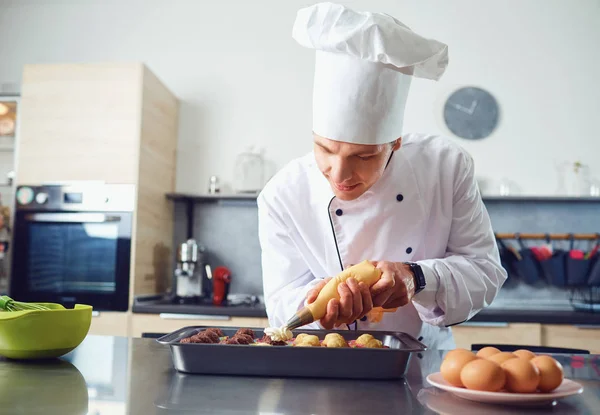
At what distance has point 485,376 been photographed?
2.75ft

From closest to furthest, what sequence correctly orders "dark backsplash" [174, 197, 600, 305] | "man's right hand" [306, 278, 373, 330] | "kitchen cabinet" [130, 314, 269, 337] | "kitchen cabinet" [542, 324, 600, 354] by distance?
"man's right hand" [306, 278, 373, 330]
"kitchen cabinet" [542, 324, 600, 354]
"kitchen cabinet" [130, 314, 269, 337]
"dark backsplash" [174, 197, 600, 305]

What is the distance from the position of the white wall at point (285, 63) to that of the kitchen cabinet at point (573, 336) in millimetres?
922

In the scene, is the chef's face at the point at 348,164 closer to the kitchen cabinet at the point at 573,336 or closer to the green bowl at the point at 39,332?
the green bowl at the point at 39,332

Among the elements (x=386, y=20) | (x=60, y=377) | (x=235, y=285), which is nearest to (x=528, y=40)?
(x=235, y=285)

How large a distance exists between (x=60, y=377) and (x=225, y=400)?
355mm

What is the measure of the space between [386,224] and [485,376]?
82cm

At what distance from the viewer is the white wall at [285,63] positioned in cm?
347

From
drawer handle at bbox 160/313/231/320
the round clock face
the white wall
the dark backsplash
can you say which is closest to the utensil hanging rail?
the dark backsplash

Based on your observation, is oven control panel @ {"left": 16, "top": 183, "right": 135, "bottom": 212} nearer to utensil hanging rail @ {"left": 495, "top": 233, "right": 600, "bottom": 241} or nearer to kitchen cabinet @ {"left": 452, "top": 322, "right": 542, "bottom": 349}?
kitchen cabinet @ {"left": 452, "top": 322, "right": 542, "bottom": 349}

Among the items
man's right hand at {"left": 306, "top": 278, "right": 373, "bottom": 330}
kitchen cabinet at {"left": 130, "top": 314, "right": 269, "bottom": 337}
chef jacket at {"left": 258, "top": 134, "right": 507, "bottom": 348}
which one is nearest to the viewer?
man's right hand at {"left": 306, "top": 278, "right": 373, "bottom": 330}

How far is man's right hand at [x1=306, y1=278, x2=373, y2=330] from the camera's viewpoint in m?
1.11

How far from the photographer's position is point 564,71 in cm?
349

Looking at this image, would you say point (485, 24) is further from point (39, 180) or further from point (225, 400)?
point (225, 400)

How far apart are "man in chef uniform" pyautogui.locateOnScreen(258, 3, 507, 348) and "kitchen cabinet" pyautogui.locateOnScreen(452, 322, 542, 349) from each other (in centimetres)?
116
